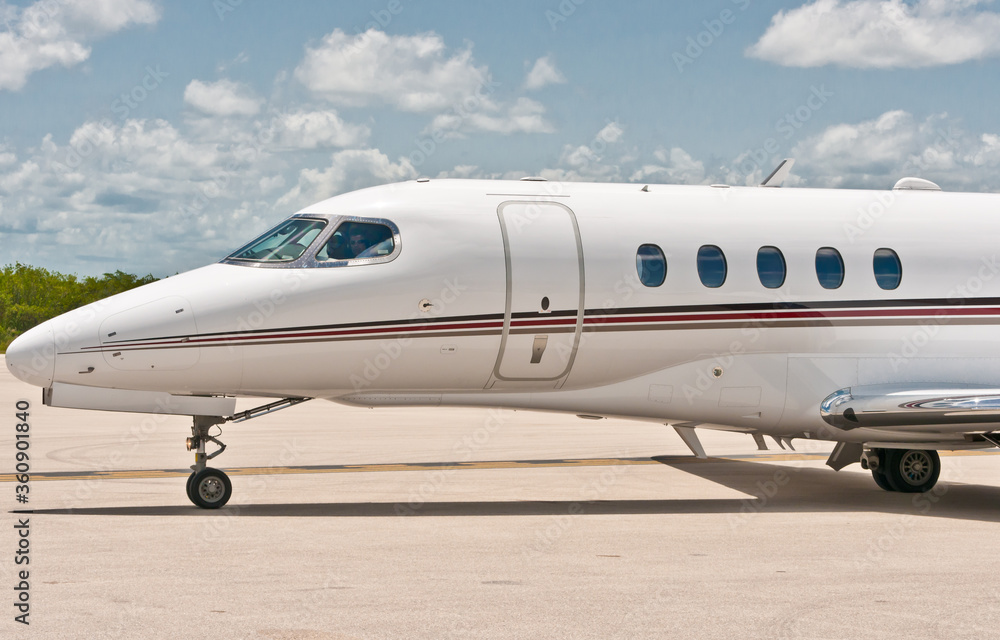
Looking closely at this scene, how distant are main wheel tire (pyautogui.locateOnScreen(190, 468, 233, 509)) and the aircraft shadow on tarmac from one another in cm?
10

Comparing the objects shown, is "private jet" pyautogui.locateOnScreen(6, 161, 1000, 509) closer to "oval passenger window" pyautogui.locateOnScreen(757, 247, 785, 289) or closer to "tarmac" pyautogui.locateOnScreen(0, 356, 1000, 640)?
"oval passenger window" pyautogui.locateOnScreen(757, 247, 785, 289)

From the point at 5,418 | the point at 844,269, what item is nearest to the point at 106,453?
the point at 5,418

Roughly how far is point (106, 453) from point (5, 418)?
857 centimetres

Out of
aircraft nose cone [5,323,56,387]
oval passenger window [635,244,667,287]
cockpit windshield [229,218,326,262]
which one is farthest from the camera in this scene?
oval passenger window [635,244,667,287]

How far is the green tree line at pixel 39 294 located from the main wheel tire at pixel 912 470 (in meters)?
115

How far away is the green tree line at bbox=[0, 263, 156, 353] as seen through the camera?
12550 cm

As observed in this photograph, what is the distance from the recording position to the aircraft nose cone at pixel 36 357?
34.5ft

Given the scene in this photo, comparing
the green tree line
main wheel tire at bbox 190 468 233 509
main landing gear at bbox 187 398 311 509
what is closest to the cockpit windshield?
main landing gear at bbox 187 398 311 509

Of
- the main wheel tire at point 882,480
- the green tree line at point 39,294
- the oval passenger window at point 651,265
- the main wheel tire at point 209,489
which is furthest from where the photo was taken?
the green tree line at point 39,294

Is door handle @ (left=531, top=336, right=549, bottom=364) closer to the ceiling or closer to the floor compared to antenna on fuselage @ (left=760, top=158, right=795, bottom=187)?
closer to the floor


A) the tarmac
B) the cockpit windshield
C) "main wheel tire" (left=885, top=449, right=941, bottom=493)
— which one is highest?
the cockpit windshield

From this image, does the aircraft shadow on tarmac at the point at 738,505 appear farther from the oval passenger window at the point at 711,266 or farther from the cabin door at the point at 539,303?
the oval passenger window at the point at 711,266

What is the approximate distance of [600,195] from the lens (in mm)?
12656

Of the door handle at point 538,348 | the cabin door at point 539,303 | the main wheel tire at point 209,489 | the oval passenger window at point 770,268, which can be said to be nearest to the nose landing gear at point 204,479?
the main wheel tire at point 209,489
